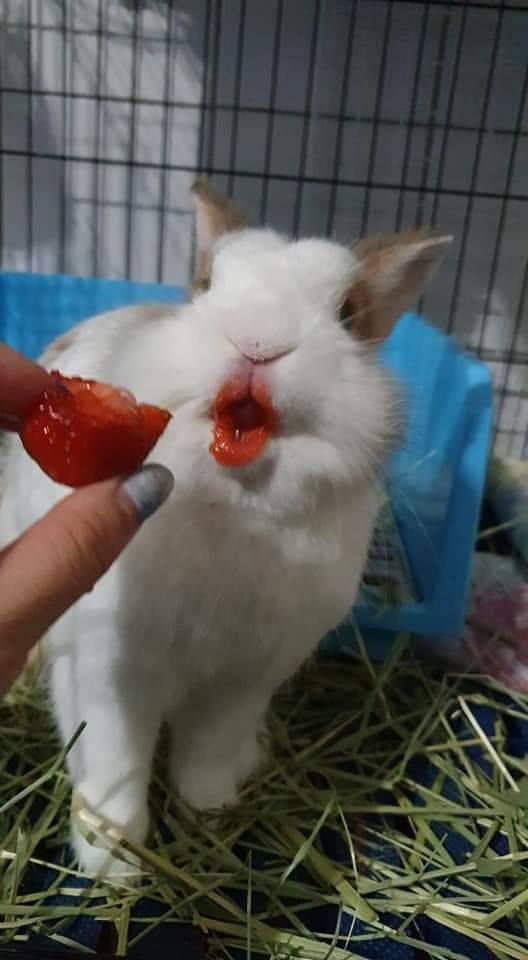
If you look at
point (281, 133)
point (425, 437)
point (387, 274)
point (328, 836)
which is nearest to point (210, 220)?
point (387, 274)

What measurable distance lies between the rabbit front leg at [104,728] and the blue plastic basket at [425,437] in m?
0.33

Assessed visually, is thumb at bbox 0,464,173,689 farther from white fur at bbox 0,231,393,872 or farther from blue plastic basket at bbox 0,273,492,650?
blue plastic basket at bbox 0,273,492,650

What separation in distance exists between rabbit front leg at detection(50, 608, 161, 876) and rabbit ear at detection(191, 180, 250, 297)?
1.23 feet

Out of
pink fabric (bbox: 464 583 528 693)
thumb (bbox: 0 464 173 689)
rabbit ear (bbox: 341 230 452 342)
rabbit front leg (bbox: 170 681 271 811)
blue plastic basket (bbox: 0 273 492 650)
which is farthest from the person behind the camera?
pink fabric (bbox: 464 583 528 693)

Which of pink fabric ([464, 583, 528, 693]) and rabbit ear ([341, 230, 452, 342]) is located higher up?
rabbit ear ([341, 230, 452, 342])

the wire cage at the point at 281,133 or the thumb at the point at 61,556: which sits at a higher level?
the wire cage at the point at 281,133

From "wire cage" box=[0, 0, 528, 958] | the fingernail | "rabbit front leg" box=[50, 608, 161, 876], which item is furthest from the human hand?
"wire cage" box=[0, 0, 528, 958]

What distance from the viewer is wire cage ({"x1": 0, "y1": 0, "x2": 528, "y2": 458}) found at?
1358mm

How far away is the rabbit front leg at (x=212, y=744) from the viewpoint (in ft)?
3.19

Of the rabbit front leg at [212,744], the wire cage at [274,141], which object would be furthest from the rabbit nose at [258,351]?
the wire cage at [274,141]

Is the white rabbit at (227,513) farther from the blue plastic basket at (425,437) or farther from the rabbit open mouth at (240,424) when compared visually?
the blue plastic basket at (425,437)

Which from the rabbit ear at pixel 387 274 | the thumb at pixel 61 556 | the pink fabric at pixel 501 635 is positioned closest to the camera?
the thumb at pixel 61 556

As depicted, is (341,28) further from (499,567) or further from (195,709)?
(195,709)

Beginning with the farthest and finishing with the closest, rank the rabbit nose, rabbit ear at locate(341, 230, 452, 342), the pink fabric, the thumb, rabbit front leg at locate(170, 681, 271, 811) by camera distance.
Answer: the pink fabric < rabbit front leg at locate(170, 681, 271, 811) < rabbit ear at locate(341, 230, 452, 342) < the rabbit nose < the thumb
